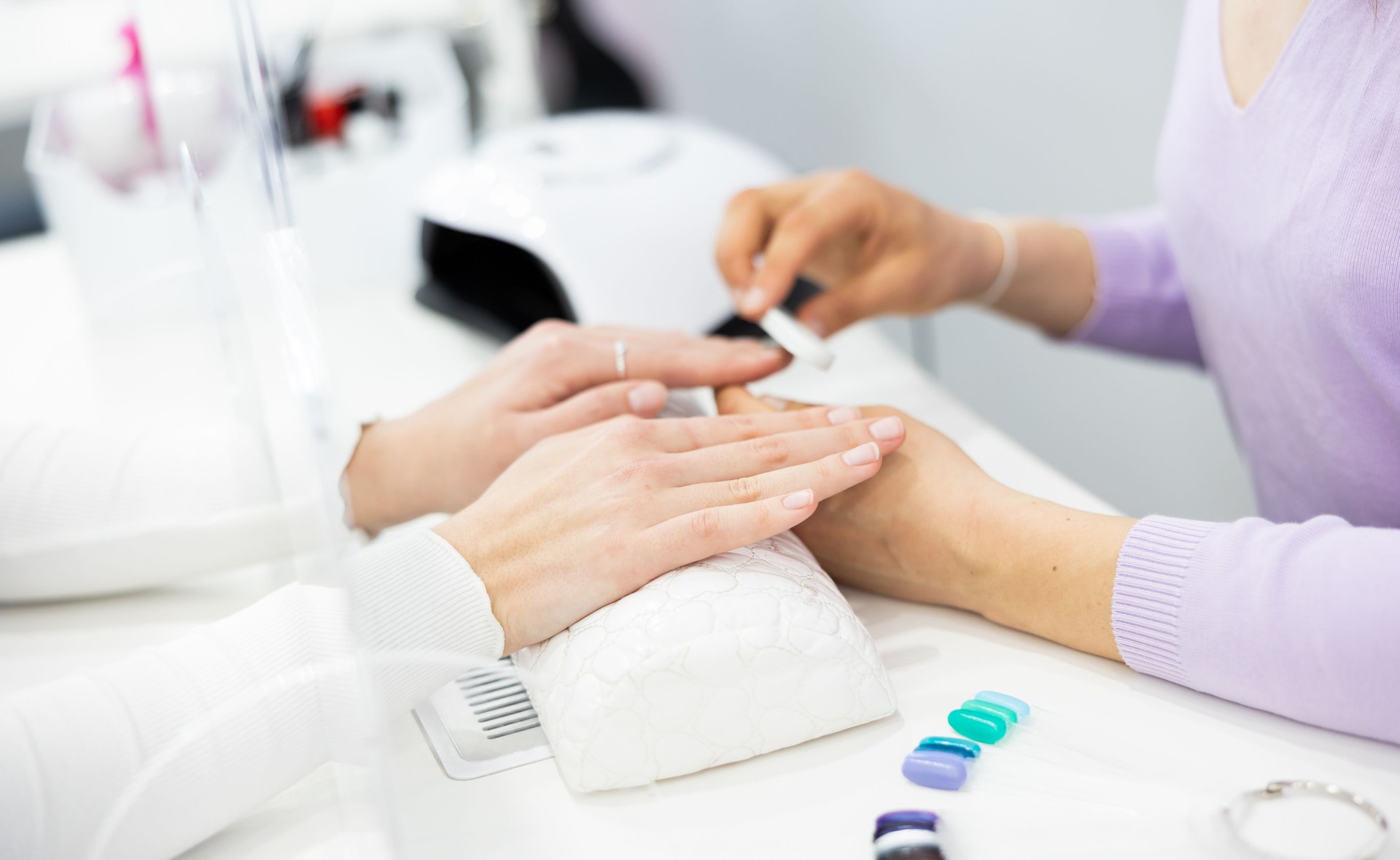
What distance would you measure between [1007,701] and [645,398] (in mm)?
286

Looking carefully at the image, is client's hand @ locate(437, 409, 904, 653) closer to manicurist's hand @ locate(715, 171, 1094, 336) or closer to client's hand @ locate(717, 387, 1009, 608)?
client's hand @ locate(717, 387, 1009, 608)

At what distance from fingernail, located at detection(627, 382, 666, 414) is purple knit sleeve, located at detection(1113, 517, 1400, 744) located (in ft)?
0.93

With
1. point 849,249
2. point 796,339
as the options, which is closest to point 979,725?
point 796,339

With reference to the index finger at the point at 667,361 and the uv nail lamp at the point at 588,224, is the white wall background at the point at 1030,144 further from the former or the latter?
the index finger at the point at 667,361

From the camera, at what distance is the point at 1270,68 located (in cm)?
64

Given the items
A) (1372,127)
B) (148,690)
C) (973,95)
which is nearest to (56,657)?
(148,690)

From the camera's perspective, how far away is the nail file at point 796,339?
0.75 m

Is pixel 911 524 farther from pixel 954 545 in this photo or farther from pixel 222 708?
pixel 222 708

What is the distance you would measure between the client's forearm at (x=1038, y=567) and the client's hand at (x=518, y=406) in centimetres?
21

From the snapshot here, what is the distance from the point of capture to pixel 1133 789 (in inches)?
18.2

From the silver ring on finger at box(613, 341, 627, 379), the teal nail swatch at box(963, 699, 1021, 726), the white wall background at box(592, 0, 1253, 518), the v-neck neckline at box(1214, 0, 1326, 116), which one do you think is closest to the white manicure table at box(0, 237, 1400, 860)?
the teal nail swatch at box(963, 699, 1021, 726)

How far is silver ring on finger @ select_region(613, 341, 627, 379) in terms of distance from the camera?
2.42ft

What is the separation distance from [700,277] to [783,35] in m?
1.08

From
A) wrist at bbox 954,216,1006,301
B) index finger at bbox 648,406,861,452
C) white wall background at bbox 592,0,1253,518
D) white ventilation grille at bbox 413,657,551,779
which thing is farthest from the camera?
white wall background at bbox 592,0,1253,518
